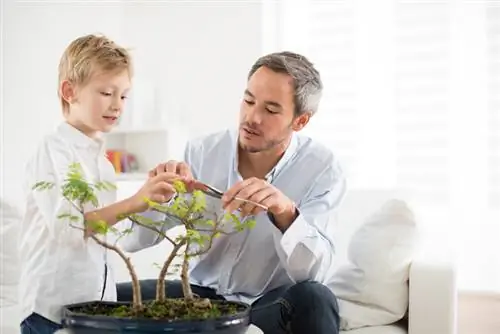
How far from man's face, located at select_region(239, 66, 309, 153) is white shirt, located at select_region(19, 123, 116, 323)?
1.70 feet

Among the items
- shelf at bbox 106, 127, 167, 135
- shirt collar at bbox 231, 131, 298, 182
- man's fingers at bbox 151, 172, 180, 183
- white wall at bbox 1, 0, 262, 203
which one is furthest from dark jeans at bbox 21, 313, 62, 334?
shelf at bbox 106, 127, 167, 135

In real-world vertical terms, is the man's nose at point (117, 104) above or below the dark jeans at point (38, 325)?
above

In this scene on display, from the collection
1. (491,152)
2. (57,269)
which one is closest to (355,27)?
(491,152)

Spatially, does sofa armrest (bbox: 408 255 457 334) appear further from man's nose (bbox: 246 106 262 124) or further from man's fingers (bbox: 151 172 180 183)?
man's fingers (bbox: 151 172 180 183)

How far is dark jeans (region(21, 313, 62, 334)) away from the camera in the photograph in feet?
6.01

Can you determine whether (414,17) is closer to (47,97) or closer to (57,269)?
(47,97)

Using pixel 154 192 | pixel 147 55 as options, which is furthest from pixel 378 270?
pixel 147 55

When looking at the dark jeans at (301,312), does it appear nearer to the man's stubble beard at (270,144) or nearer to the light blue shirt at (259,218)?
the light blue shirt at (259,218)

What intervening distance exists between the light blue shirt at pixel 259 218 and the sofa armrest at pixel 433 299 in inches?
9.6

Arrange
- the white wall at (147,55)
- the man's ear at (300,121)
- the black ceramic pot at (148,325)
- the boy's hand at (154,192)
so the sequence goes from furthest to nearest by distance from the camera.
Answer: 1. the white wall at (147,55)
2. the man's ear at (300,121)
3. the boy's hand at (154,192)
4. the black ceramic pot at (148,325)

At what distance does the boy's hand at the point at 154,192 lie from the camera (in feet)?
5.62

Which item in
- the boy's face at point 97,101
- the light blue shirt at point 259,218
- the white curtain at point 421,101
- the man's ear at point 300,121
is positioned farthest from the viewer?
the white curtain at point 421,101

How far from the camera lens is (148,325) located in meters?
1.43

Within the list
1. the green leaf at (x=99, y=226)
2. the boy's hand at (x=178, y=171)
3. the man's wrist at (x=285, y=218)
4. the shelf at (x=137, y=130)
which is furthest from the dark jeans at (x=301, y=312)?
the shelf at (x=137, y=130)
